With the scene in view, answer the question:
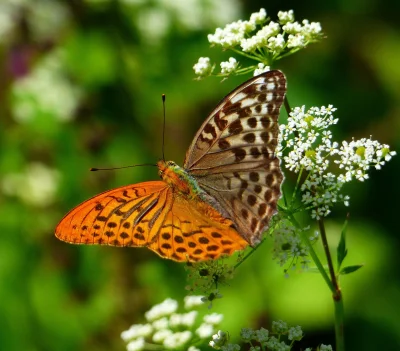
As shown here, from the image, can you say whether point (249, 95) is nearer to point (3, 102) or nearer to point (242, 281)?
point (242, 281)

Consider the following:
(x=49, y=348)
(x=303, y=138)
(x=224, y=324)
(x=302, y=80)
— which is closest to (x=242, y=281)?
(x=224, y=324)

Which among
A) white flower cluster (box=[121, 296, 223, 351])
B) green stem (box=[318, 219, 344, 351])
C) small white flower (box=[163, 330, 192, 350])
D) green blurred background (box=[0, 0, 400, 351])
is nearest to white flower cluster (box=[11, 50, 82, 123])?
green blurred background (box=[0, 0, 400, 351])

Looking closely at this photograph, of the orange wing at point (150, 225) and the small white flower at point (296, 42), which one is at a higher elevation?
the small white flower at point (296, 42)

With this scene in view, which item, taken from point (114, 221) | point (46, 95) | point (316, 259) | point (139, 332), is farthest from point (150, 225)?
point (46, 95)

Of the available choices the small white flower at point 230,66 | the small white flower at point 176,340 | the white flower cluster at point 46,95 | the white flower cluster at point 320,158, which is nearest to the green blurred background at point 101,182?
the white flower cluster at point 46,95

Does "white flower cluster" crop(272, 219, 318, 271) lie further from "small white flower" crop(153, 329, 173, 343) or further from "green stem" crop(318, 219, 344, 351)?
"small white flower" crop(153, 329, 173, 343)

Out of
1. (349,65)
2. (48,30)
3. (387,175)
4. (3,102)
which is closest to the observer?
(48,30)

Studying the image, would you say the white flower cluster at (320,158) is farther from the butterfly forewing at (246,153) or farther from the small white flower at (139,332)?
the small white flower at (139,332)

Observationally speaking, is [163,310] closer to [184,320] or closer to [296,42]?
[184,320]
